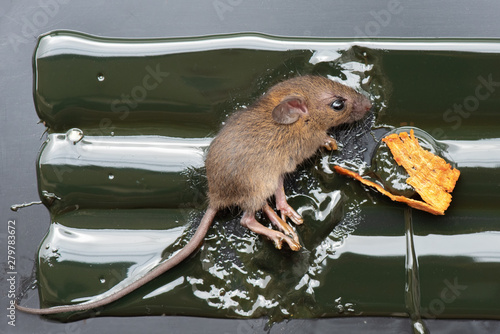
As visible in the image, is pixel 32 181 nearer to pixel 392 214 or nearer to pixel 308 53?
pixel 308 53

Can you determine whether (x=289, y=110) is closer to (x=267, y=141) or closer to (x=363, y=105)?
(x=267, y=141)

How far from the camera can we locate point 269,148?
→ 3.12 meters

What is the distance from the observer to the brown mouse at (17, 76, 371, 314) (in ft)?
10.1

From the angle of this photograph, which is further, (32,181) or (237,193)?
(32,181)

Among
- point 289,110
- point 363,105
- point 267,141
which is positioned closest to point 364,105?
point 363,105

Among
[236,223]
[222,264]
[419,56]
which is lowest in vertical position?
[222,264]

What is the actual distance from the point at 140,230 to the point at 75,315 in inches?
25.7

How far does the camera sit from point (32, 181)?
3564mm

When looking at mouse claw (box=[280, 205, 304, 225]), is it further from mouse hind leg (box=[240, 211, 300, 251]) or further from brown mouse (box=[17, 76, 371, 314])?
mouse hind leg (box=[240, 211, 300, 251])

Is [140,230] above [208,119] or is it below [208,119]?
below

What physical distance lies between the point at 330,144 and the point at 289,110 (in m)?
0.41

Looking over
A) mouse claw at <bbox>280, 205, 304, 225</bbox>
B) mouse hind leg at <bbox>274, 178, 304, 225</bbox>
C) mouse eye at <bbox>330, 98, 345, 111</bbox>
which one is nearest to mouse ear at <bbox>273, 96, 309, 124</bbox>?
mouse eye at <bbox>330, 98, 345, 111</bbox>

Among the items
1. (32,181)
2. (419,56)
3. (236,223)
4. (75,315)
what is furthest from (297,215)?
(32,181)

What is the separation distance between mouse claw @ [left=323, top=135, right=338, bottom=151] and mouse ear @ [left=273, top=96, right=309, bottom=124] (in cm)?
25
